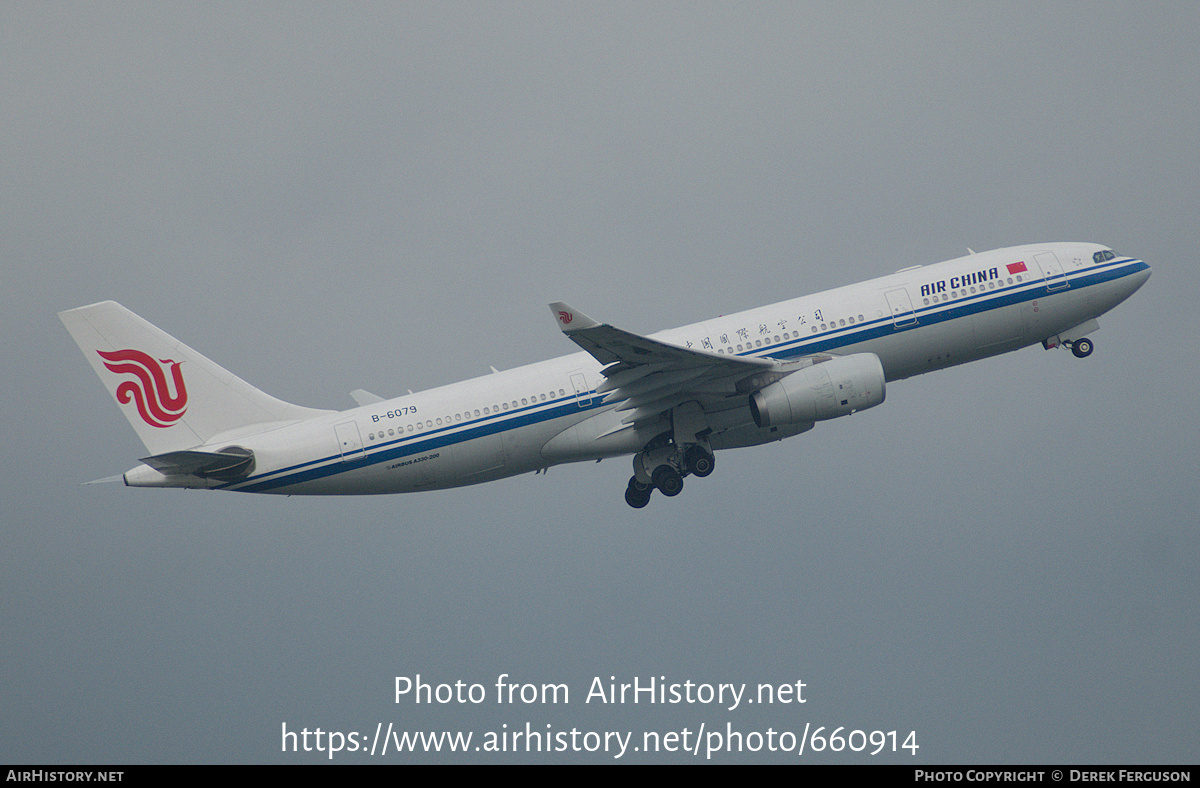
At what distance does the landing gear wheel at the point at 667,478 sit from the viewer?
38375 mm

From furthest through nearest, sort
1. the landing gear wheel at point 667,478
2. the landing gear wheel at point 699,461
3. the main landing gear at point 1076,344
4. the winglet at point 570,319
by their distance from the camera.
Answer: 1. the main landing gear at point 1076,344
2. the landing gear wheel at point 667,478
3. the landing gear wheel at point 699,461
4. the winglet at point 570,319

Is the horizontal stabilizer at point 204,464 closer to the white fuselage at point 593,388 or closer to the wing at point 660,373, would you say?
the white fuselage at point 593,388

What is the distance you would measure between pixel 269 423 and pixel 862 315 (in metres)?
19.7

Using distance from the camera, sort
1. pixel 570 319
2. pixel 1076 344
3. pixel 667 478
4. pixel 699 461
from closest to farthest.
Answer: pixel 570 319, pixel 699 461, pixel 667 478, pixel 1076 344

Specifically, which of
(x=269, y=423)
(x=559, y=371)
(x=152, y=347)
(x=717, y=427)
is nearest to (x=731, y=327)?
(x=717, y=427)

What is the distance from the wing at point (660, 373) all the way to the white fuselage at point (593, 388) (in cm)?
81

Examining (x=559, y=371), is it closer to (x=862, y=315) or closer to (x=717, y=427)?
(x=717, y=427)

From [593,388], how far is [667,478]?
4.09 metres

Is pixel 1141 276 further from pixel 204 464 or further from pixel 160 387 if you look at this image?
pixel 160 387

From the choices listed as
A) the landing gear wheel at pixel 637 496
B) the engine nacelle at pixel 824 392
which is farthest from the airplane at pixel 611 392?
the landing gear wheel at pixel 637 496

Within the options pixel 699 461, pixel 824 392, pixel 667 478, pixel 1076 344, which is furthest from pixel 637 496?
pixel 1076 344

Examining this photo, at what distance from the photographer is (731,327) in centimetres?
3759

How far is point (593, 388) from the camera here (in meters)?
37.1

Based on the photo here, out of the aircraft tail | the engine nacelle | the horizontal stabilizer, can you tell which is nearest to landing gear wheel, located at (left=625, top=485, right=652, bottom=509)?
the engine nacelle
